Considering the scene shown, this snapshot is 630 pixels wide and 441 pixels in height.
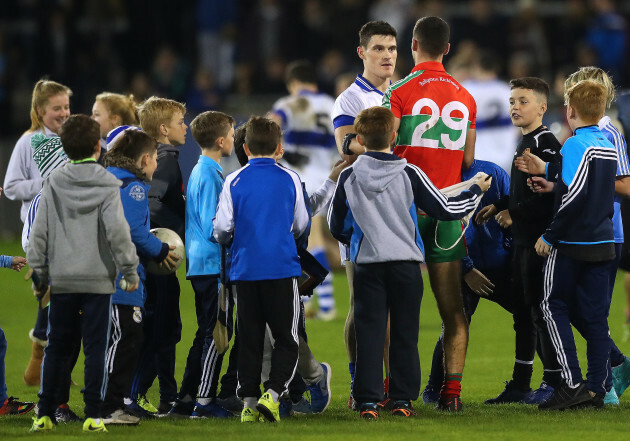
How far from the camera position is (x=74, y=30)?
858 inches

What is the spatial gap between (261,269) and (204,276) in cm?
62

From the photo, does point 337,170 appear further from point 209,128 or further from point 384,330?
point 384,330

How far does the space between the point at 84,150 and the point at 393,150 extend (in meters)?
2.05

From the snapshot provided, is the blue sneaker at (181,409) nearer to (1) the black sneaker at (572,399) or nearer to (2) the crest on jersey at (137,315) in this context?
(2) the crest on jersey at (137,315)

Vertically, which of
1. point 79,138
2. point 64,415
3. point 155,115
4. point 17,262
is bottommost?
point 64,415

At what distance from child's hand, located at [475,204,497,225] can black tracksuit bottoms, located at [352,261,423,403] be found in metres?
0.82

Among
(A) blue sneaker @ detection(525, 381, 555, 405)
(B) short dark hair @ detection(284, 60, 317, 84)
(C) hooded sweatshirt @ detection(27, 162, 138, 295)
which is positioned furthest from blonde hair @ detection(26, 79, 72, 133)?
(B) short dark hair @ detection(284, 60, 317, 84)

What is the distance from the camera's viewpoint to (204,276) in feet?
24.0

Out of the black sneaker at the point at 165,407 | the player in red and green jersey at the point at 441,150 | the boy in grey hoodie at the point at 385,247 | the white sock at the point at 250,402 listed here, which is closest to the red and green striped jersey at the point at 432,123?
the player in red and green jersey at the point at 441,150

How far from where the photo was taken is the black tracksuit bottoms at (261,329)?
271 inches

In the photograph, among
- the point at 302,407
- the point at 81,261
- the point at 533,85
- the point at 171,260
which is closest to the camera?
the point at 81,261

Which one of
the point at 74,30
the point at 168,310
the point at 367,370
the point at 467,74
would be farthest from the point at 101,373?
the point at 74,30

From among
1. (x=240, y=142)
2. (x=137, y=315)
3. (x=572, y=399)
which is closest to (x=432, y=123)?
(x=240, y=142)

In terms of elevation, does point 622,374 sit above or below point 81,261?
below
